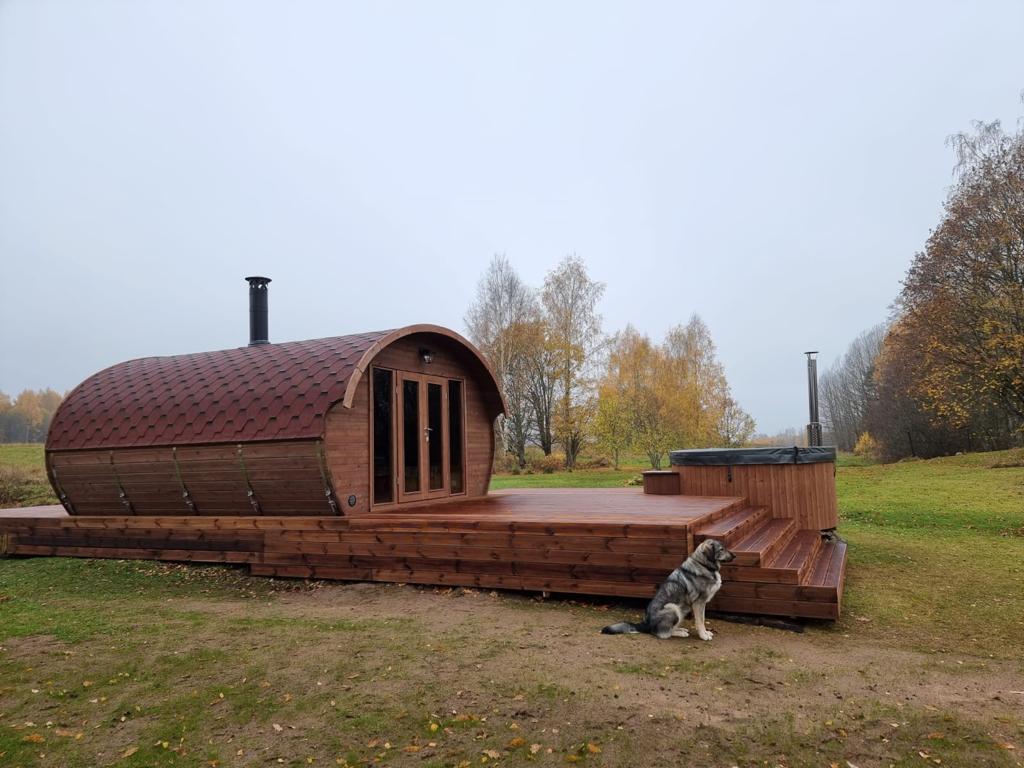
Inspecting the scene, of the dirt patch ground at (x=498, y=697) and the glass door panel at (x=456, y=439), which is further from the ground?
the glass door panel at (x=456, y=439)

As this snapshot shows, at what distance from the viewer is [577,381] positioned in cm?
2817

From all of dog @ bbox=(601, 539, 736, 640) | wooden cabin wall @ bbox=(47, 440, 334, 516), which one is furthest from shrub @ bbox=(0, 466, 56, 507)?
dog @ bbox=(601, 539, 736, 640)

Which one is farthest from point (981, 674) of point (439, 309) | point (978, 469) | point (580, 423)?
point (439, 309)

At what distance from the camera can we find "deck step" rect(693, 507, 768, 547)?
5789 millimetres

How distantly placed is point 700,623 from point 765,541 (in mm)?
1639

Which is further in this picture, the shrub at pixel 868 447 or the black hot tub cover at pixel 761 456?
the shrub at pixel 868 447

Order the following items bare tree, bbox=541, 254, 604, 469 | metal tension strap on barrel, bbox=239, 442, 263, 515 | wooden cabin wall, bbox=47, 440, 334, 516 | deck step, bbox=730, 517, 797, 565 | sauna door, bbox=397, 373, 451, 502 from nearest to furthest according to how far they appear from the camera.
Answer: deck step, bbox=730, 517, 797, 565 < wooden cabin wall, bbox=47, 440, 334, 516 < metal tension strap on barrel, bbox=239, 442, 263, 515 < sauna door, bbox=397, 373, 451, 502 < bare tree, bbox=541, 254, 604, 469

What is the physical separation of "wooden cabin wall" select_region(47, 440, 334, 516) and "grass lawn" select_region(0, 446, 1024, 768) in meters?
1.38

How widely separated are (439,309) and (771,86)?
108 m

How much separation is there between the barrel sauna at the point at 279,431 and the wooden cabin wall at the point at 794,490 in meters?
4.46

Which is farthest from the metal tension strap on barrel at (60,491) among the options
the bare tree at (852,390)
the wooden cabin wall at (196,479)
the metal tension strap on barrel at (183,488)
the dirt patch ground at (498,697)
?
the bare tree at (852,390)

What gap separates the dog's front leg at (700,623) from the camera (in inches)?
191

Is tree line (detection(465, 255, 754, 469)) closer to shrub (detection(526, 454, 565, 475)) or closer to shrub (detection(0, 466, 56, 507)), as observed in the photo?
shrub (detection(526, 454, 565, 475))

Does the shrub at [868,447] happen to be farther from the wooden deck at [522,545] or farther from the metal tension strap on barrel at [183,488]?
the metal tension strap on barrel at [183,488]
